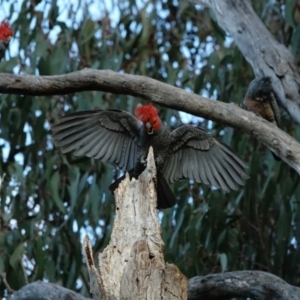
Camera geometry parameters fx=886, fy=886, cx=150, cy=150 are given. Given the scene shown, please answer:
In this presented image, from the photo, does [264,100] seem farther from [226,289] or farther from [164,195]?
[226,289]

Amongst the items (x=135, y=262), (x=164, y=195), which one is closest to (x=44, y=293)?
(x=164, y=195)

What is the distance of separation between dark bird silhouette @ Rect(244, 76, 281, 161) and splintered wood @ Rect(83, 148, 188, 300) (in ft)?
4.71

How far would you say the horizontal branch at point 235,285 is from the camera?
12.0 feet

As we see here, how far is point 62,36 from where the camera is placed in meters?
5.37

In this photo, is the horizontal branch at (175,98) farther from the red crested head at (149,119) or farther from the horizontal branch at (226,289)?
the horizontal branch at (226,289)

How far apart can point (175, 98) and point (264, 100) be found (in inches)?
22.8

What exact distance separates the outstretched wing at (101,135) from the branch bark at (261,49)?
768 mm

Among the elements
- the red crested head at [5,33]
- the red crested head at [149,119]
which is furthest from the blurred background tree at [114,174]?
the red crested head at [149,119]

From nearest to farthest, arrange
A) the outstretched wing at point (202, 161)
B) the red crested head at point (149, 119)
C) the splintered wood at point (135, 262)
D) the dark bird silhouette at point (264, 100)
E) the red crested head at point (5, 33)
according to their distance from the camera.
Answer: the splintered wood at point (135, 262)
the red crested head at point (149, 119)
the outstretched wing at point (202, 161)
the dark bird silhouette at point (264, 100)
the red crested head at point (5, 33)

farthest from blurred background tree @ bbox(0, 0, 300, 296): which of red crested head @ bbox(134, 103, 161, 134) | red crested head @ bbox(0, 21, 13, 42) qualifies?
red crested head @ bbox(134, 103, 161, 134)

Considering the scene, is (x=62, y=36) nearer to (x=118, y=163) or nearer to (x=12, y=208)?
(x=12, y=208)

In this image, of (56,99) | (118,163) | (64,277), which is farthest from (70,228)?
(118,163)

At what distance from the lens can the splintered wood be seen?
260 cm

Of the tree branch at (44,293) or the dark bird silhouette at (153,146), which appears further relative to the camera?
the dark bird silhouette at (153,146)
